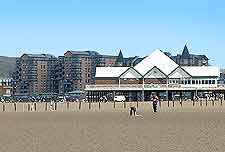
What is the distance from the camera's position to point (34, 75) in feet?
528

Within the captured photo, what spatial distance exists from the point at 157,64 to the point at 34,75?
291 ft

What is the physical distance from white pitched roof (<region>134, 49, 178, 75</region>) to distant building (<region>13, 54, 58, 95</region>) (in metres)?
76.6

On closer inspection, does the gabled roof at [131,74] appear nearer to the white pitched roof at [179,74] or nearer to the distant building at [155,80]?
the distant building at [155,80]

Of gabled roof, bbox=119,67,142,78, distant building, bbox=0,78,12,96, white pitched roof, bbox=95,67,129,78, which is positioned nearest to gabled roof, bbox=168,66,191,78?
gabled roof, bbox=119,67,142,78

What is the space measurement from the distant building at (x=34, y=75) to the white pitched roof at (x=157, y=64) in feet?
251

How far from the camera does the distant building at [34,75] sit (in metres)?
154

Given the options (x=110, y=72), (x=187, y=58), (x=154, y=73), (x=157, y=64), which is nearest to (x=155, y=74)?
(x=154, y=73)

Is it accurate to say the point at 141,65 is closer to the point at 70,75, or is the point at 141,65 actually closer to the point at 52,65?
the point at 70,75

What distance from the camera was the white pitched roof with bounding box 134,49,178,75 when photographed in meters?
77.2

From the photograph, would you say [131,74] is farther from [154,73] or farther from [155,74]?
[155,74]

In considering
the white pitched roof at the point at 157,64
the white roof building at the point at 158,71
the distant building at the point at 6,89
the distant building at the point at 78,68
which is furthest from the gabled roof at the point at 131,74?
the distant building at the point at 78,68

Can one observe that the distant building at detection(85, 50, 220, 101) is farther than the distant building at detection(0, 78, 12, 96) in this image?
No

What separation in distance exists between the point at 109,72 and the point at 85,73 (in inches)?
3301

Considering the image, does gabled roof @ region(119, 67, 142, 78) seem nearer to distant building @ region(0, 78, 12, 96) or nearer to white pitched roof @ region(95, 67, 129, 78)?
white pitched roof @ region(95, 67, 129, 78)
